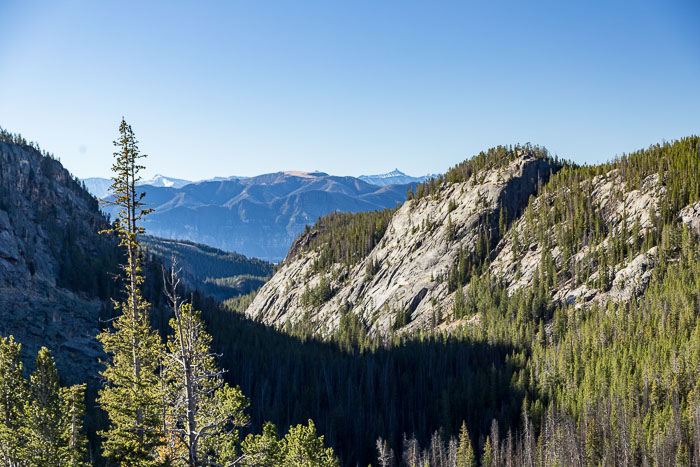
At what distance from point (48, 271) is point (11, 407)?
479ft

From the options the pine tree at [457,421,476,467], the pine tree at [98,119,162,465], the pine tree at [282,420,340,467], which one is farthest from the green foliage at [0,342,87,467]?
the pine tree at [457,421,476,467]

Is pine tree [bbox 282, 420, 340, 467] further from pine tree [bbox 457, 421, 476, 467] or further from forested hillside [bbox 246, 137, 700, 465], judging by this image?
forested hillside [bbox 246, 137, 700, 465]

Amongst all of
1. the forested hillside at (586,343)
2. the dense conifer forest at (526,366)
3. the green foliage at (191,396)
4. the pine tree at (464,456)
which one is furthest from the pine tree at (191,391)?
the forested hillside at (586,343)

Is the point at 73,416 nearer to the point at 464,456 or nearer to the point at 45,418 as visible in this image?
the point at 45,418

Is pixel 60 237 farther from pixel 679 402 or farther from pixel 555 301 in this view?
pixel 679 402

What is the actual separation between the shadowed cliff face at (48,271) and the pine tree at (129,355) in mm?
101935

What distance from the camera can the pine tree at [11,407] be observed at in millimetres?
31594

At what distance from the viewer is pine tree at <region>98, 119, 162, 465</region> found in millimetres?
25078

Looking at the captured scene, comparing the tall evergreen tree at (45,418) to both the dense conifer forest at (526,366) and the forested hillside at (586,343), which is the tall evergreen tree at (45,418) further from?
the forested hillside at (586,343)

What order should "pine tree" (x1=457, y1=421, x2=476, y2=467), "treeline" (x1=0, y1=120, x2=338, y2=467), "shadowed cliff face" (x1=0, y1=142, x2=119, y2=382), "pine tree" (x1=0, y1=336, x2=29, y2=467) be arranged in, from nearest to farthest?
"treeline" (x1=0, y1=120, x2=338, y2=467), "pine tree" (x1=0, y1=336, x2=29, y2=467), "pine tree" (x1=457, y1=421, x2=476, y2=467), "shadowed cliff face" (x1=0, y1=142, x2=119, y2=382)

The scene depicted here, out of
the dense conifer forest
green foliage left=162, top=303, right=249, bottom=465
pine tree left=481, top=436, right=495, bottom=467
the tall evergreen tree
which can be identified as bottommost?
pine tree left=481, top=436, right=495, bottom=467

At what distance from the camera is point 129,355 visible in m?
30.2

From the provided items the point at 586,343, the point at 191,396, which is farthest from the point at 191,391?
the point at 586,343

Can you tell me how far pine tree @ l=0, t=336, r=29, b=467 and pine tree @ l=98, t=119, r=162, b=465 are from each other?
22.7 ft
